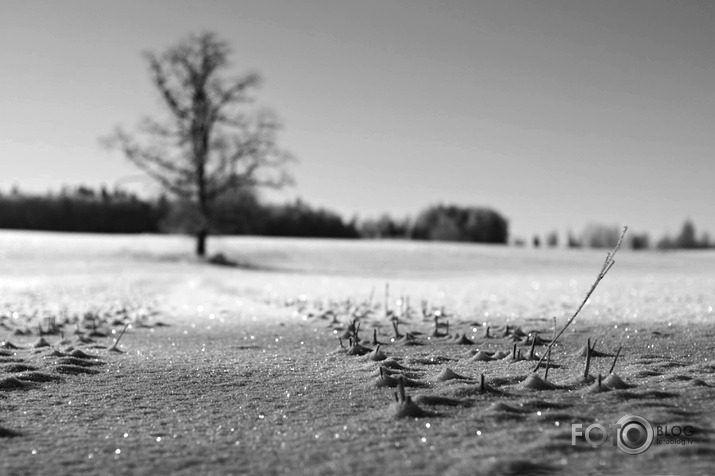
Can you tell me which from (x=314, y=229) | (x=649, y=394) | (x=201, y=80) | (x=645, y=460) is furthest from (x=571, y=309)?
(x=314, y=229)

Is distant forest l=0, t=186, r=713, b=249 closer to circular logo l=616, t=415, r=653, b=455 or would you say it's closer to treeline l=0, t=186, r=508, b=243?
treeline l=0, t=186, r=508, b=243

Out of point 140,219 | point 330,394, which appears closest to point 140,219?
point 140,219

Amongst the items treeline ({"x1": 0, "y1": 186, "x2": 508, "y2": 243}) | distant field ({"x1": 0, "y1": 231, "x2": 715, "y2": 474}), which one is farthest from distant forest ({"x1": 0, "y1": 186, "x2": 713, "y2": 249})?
distant field ({"x1": 0, "y1": 231, "x2": 715, "y2": 474})

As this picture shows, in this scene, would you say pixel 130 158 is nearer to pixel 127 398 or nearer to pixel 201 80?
pixel 201 80

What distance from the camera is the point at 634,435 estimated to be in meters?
3.77

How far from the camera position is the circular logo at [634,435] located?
3.60 metres

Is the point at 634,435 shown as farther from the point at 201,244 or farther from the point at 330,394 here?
the point at 201,244

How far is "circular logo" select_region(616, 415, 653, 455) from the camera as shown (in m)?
3.60

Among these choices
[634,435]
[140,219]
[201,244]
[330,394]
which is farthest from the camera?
[140,219]

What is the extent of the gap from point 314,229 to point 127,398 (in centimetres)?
5260

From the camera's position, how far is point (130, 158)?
3034 centimetres

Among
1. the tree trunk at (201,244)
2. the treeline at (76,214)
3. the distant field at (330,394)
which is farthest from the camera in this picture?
the treeline at (76,214)

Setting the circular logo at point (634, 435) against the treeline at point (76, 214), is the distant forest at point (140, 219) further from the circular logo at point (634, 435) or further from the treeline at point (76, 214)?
the circular logo at point (634, 435)

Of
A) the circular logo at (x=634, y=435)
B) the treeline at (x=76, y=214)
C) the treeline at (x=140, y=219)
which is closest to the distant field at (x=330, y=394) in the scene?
the circular logo at (x=634, y=435)
